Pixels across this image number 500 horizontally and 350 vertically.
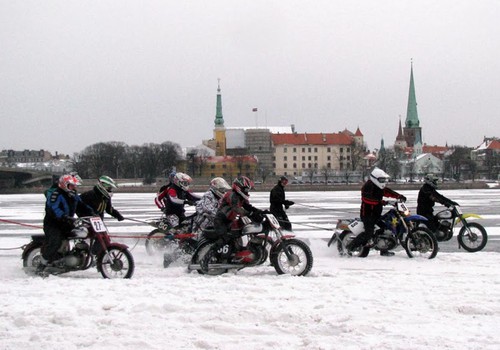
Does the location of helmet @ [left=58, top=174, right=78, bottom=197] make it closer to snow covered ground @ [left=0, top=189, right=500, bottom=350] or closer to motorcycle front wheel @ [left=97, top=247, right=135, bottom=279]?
motorcycle front wheel @ [left=97, top=247, right=135, bottom=279]

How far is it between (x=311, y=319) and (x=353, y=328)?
1.47 feet

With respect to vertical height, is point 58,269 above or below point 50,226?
below

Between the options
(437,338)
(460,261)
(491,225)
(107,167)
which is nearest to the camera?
(437,338)

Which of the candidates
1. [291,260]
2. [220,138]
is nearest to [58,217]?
[291,260]

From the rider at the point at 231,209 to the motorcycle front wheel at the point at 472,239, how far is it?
5108 millimetres

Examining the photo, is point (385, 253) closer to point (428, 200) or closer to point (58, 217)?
point (428, 200)

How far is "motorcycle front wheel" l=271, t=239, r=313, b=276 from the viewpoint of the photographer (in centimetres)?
851

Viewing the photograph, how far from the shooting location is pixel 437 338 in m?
5.33

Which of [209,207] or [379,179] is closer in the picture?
[209,207]

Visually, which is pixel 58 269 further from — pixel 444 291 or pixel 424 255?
pixel 424 255

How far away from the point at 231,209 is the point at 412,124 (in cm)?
17602

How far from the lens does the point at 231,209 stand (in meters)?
8.74

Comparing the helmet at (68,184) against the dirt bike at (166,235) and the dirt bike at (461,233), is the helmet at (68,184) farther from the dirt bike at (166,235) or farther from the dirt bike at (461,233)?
the dirt bike at (461,233)

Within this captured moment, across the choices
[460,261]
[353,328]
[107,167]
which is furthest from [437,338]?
[107,167]
